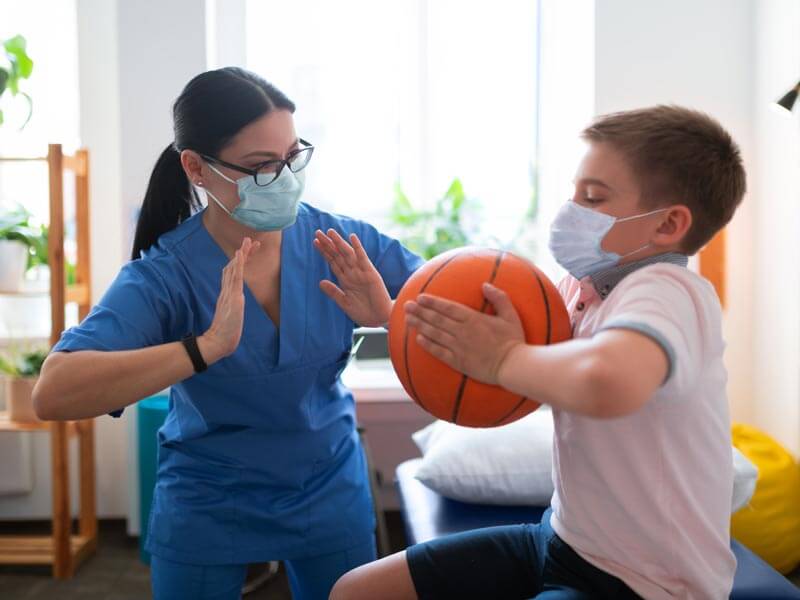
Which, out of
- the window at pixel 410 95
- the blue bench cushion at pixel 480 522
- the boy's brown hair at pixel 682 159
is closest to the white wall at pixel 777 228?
the blue bench cushion at pixel 480 522

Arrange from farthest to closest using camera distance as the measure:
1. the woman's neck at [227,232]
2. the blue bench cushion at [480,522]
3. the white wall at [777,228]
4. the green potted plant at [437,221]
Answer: the green potted plant at [437,221], the white wall at [777,228], the blue bench cushion at [480,522], the woman's neck at [227,232]

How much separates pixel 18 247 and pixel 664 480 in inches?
109

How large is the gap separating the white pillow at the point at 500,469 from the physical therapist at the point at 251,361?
724 mm

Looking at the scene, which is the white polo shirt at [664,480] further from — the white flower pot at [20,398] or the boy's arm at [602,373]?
the white flower pot at [20,398]

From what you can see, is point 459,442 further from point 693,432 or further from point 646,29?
point 646,29

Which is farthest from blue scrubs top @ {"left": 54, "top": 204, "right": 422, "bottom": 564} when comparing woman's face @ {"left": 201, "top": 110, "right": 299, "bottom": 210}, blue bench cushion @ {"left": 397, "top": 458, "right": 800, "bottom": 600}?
blue bench cushion @ {"left": 397, "top": 458, "right": 800, "bottom": 600}

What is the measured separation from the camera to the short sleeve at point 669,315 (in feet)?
3.52

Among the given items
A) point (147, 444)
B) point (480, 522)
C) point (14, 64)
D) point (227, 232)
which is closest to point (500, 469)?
point (480, 522)

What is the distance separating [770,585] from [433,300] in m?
1.27

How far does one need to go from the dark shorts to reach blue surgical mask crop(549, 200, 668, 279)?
0.46 m

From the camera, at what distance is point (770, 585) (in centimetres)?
194

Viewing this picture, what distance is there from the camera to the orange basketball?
1.25 m

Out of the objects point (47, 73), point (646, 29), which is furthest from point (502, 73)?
point (47, 73)

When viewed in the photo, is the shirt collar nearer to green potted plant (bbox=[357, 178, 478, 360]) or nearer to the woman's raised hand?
the woman's raised hand
